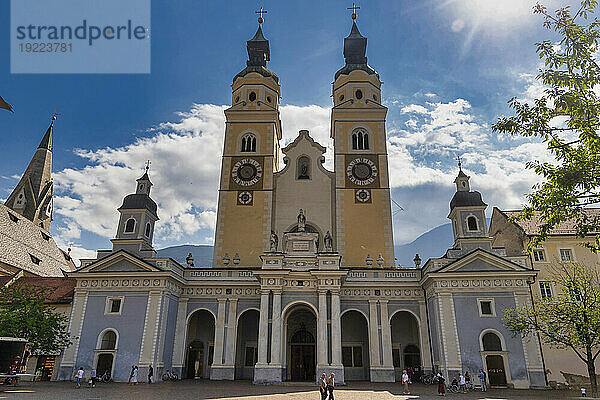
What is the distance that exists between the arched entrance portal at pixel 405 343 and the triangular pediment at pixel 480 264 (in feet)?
17.2

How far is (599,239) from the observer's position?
9.74 metres

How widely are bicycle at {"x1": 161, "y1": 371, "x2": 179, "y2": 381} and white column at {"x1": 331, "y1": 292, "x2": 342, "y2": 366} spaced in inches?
422

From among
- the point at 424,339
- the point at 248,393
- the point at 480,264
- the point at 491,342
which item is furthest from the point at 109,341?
the point at 480,264

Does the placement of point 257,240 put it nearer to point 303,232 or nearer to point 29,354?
point 303,232

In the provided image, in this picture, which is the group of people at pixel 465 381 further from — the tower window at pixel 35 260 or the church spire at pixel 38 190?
the church spire at pixel 38 190

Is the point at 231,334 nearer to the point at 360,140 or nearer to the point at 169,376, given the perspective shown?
the point at 169,376

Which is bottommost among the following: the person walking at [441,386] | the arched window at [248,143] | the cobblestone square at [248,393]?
the cobblestone square at [248,393]

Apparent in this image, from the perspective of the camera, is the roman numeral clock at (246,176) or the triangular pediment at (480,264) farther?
the roman numeral clock at (246,176)

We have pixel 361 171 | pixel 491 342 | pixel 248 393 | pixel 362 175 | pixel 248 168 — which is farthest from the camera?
pixel 248 168

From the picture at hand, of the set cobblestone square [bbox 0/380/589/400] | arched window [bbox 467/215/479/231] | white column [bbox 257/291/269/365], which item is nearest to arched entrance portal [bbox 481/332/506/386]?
cobblestone square [bbox 0/380/589/400]

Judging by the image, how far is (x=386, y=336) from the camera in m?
28.7

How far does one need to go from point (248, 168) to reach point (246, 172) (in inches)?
17.0

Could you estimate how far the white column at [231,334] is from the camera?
28391mm

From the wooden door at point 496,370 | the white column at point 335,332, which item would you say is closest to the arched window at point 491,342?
the wooden door at point 496,370
